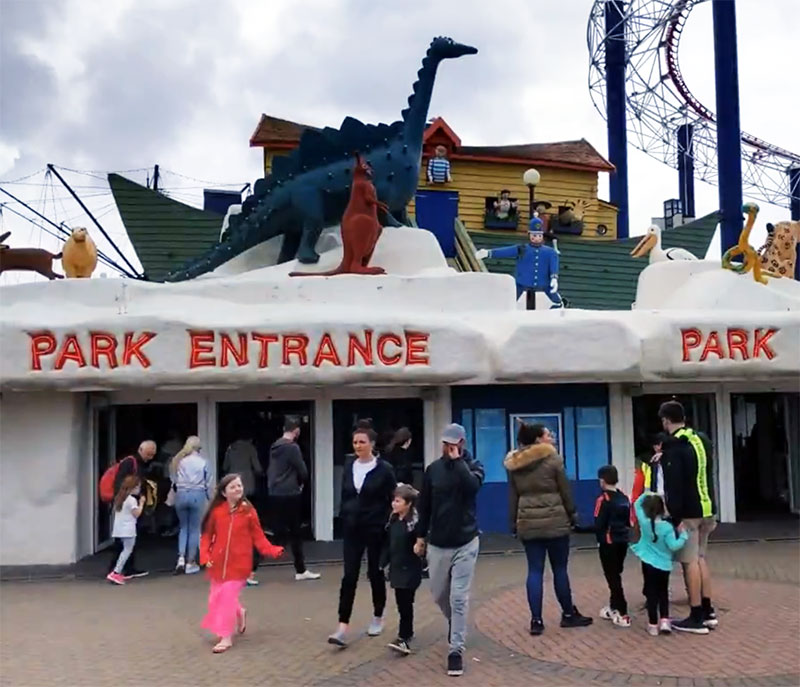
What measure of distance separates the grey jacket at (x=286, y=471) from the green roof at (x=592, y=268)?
8818mm

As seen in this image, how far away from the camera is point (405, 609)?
5992 millimetres

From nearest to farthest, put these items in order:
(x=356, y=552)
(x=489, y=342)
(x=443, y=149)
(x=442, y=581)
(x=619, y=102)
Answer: (x=442, y=581)
(x=356, y=552)
(x=489, y=342)
(x=443, y=149)
(x=619, y=102)

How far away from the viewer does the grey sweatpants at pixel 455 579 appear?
5.60 metres

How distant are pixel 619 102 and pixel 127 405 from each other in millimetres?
19864

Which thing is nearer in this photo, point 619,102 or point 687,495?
point 687,495

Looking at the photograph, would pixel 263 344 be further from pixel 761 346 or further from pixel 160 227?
pixel 160 227

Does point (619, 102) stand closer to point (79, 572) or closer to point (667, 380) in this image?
point (667, 380)

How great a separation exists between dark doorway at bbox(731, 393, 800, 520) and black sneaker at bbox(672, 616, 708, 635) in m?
6.61

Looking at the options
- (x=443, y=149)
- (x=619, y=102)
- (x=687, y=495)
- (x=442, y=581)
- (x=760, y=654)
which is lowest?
(x=760, y=654)

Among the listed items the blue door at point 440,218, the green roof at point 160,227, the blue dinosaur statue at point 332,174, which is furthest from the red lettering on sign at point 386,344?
the green roof at point 160,227

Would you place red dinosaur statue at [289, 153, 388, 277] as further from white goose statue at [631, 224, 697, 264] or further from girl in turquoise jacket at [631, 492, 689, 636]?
girl in turquoise jacket at [631, 492, 689, 636]

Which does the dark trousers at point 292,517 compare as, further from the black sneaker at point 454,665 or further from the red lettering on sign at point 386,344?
the black sneaker at point 454,665

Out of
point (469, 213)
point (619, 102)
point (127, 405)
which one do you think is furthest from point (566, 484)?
point (619, 102)

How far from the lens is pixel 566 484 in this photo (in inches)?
246
